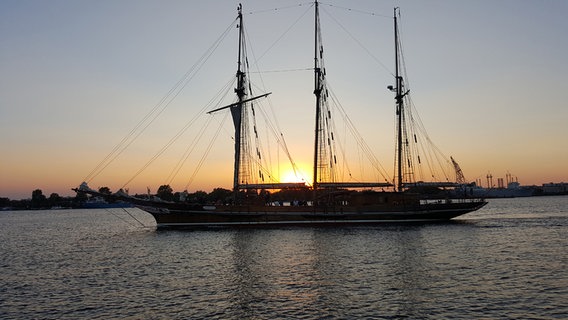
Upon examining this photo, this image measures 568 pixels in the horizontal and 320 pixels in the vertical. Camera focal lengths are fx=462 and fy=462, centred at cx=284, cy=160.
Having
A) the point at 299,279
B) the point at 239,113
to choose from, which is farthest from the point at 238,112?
the point at 299,279

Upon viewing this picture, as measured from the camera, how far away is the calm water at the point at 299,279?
2262 cm

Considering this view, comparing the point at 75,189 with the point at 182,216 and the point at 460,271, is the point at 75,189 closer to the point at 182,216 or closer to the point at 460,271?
the point at 182,216

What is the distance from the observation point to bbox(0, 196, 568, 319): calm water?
22.6m

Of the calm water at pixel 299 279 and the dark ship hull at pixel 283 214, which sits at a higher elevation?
the dark ship hull at pixel 283 214

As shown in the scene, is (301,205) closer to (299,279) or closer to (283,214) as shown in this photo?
(283,214)

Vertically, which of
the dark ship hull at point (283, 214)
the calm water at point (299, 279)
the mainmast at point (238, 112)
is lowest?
the calm water at point (299, 279)

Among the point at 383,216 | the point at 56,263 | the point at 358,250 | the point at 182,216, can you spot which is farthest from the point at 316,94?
the point at 56,263

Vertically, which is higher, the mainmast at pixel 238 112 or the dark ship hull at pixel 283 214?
the mainmast at pixel 238 112

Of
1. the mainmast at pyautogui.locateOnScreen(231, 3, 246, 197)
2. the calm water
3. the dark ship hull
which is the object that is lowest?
the calm water

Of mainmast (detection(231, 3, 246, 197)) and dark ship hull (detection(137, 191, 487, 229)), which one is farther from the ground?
mainmast (detection(231, 3, 246, 197))

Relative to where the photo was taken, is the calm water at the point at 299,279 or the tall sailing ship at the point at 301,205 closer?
the calm water at the point at 299,279

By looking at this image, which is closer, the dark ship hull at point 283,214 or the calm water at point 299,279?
the calm water at point 299,279

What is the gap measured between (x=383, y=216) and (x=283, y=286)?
149 feet

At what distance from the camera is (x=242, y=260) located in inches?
1517
